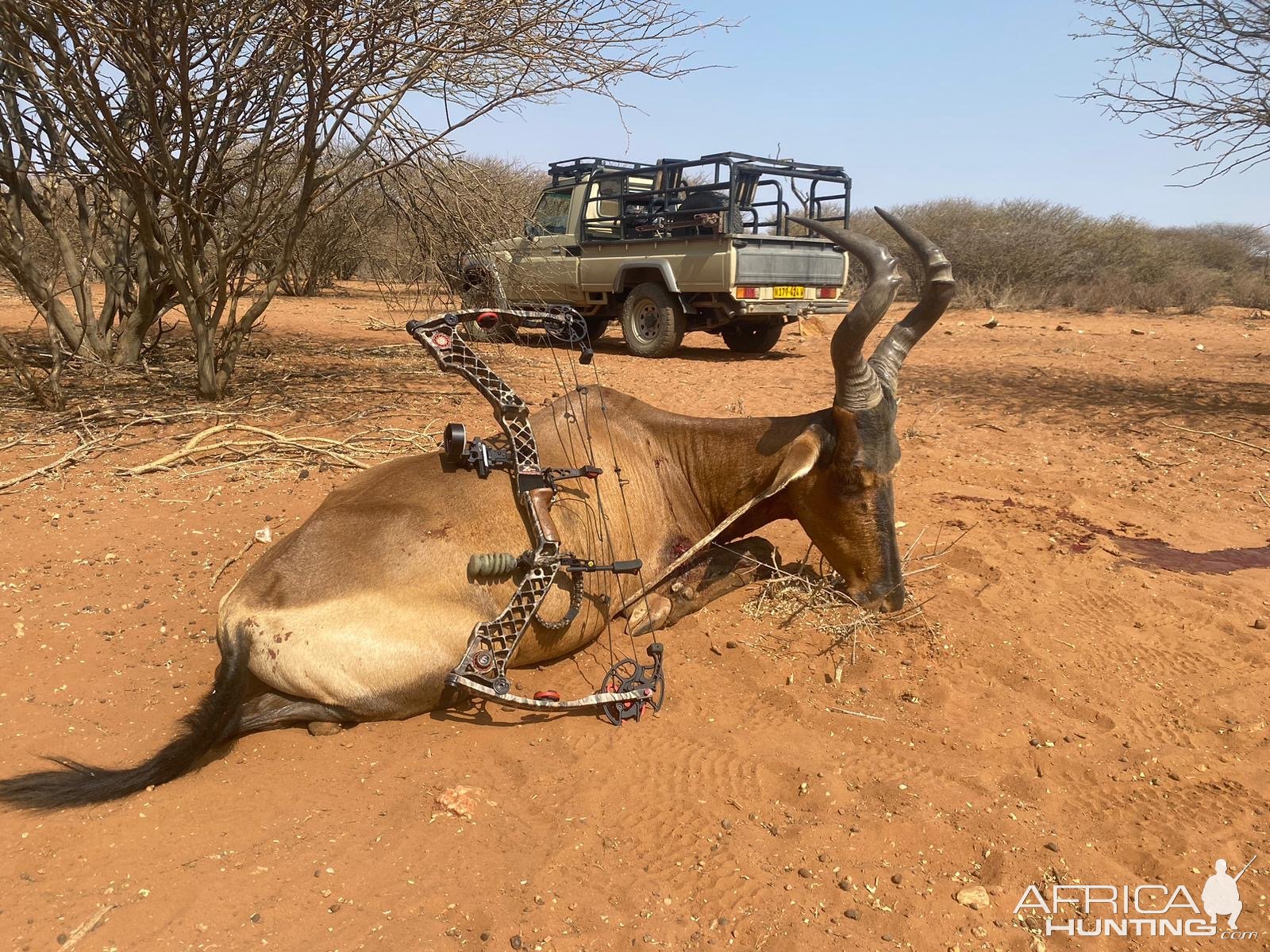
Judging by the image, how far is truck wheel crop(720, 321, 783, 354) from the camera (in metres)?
14.1

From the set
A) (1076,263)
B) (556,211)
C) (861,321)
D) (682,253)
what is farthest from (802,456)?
(1076,263)

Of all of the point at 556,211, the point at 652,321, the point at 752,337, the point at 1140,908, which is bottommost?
the point at 1140,908

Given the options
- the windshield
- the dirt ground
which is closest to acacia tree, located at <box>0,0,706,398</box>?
the dirt ground

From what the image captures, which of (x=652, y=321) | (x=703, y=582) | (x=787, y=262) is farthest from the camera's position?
(x=652, y=321)

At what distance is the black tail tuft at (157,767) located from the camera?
→ 3.10 m

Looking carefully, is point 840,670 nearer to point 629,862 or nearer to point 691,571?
point 691,571

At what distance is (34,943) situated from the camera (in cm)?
249

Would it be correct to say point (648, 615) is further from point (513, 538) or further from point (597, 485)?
point (513, 538)

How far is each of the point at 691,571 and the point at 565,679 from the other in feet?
3.37

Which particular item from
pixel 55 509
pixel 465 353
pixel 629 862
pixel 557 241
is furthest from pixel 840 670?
pixel 557 241

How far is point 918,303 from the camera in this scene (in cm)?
458

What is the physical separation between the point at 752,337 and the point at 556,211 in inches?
157

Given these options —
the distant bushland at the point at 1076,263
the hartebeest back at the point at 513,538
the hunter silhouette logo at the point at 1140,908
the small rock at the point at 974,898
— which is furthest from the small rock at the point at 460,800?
the distant bushland at the point at 1076,263

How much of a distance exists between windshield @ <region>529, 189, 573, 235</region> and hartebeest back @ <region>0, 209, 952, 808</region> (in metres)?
10.1
